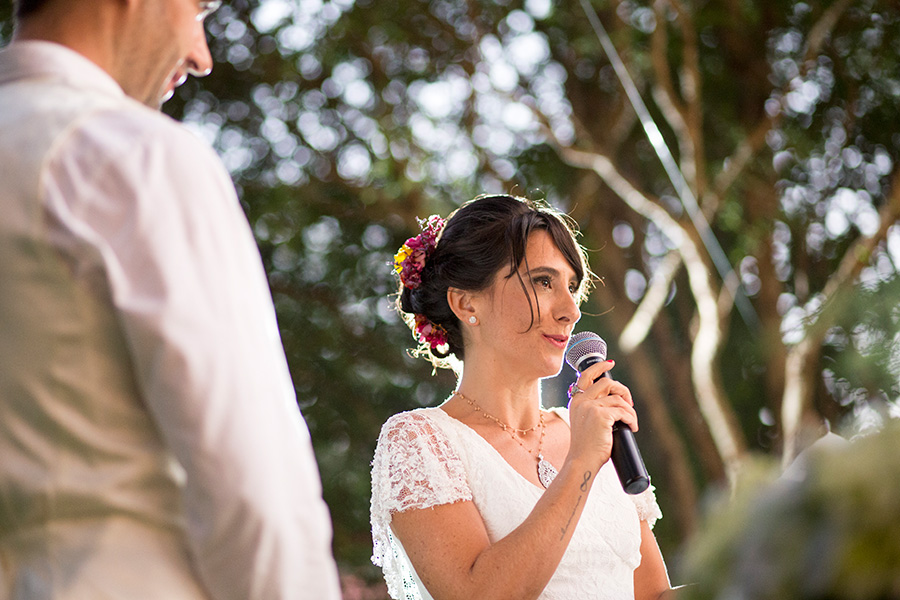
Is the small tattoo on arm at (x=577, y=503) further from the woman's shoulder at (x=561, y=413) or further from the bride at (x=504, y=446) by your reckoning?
the woman's shoulder at (x=561, y=413)

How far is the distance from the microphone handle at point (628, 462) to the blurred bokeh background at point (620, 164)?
523 cm

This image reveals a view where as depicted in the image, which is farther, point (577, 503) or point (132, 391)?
point (577, 503)

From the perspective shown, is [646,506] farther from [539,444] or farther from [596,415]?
[596,415]

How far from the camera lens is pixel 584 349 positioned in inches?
100

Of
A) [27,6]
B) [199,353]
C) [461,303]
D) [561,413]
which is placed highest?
[27,6]

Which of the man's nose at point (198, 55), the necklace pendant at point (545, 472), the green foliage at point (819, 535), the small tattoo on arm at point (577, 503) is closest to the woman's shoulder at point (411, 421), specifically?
the necklace pendant at point (545, 472)

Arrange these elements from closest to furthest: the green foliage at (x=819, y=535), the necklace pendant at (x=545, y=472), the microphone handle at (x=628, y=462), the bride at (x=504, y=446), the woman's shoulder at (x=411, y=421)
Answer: the green foliage at (x=819, y=535) < the microphone handle at (x=628, y=462) < the bride at (x=504, y=446) < the woman's shoulder at (x=411, y=421) < the necklace pendant at (x=545, y=472)

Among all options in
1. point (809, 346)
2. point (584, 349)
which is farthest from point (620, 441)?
point (809, 346)

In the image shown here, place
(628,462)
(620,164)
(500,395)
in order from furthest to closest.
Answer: (620,164) < (500,395) < (628,462)

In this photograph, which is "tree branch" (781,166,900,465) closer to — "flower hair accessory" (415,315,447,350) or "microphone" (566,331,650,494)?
"flower hair accessory" (415,315,447,350)

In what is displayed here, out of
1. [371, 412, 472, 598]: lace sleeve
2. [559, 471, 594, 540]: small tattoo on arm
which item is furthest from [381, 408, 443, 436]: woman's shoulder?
[559, 471, 594, 540]: small tattoo on arm

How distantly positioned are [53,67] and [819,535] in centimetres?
100

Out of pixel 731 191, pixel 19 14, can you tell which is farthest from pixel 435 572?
pixel 731 191

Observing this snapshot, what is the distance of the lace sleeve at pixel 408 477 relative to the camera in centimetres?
234
